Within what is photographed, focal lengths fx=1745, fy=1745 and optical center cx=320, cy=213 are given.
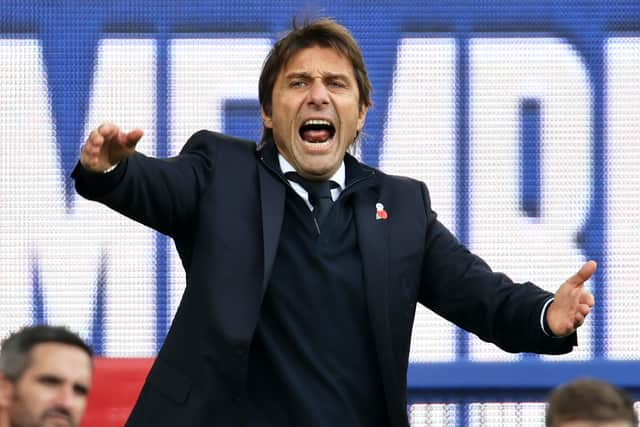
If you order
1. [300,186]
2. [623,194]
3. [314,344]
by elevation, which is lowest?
[314,344]

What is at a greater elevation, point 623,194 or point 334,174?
point 334,174

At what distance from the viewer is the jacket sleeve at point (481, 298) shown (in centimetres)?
420

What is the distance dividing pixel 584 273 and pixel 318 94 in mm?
833

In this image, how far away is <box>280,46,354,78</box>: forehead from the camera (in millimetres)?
4430

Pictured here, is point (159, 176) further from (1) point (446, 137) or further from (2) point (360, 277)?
(1) point (446, 137)

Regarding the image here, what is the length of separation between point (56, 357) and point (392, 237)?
91 cm

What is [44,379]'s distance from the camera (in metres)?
3.80

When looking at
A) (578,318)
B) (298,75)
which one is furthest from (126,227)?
(578,318)

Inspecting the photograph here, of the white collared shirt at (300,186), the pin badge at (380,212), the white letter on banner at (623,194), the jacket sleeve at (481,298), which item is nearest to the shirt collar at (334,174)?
the white collared shirt at (300,186)

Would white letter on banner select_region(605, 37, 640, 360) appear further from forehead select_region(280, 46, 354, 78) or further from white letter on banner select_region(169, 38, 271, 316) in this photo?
forehead select_region(280, 46, 354, 78)

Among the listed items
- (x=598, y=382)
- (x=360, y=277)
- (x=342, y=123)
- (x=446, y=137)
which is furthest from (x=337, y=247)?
(x=446, y=137)

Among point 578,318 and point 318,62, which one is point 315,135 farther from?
point 578,318

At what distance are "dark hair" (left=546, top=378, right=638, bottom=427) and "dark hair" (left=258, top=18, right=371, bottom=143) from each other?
1008 millimetres

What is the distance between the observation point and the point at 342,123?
4422 millimetres
